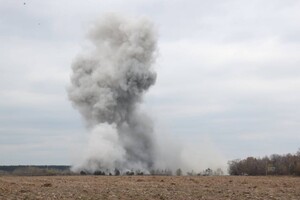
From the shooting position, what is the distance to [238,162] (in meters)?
106

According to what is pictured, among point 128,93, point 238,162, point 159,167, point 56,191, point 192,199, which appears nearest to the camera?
point 192,199

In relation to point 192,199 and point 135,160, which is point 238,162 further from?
point 192,199

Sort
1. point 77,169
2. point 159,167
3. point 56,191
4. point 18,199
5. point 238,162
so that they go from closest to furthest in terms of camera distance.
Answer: point 18,199 < point 56,191 < point 77,169 < point 159,167 < point 238,162

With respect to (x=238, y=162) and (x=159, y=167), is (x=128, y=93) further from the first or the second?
(x=238, y=162)

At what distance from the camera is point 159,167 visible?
97.4 meters

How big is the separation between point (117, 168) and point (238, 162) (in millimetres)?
32452

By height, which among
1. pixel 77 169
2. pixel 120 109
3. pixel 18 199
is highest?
pixel 120 109

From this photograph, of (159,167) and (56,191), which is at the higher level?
(159,167)

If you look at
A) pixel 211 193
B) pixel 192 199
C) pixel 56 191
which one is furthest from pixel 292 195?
pixel 56 191

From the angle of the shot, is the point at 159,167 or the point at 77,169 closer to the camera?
the point at 77,169

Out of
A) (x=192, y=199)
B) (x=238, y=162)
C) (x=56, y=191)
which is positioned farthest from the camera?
(x=238, y=162)

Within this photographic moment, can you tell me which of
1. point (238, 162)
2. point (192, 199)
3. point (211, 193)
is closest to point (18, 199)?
point (192, 199)

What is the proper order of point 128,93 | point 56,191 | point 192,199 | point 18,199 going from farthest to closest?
point 128,93, point 56,191, point 192,199, point 18,199

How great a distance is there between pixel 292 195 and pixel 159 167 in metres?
66.2
